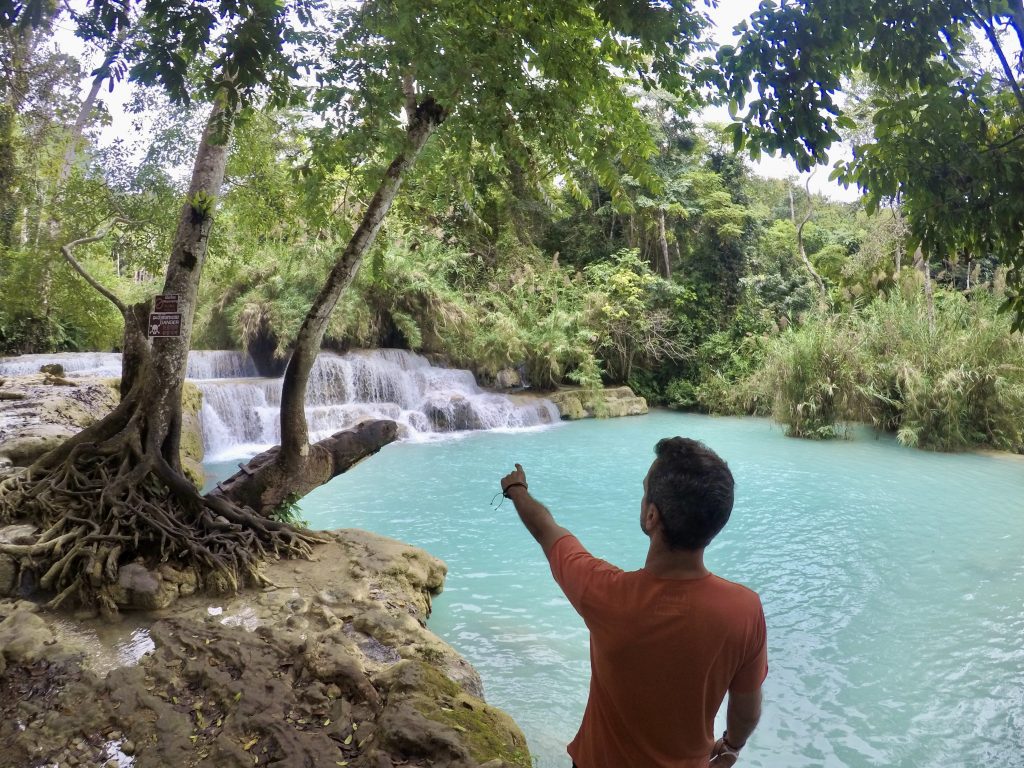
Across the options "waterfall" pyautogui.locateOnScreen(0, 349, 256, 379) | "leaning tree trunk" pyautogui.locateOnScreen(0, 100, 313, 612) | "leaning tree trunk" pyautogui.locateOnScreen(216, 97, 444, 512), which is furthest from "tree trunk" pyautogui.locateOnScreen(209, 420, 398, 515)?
"waterfall" pyautogui.locateOnScreen(0, 349, 256, 379)

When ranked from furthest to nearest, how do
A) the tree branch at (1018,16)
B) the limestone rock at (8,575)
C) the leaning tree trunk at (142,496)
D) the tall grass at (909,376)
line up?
the tall grass at (909,376)
the leaning tree trunk at (142,496)
the limestone rock at (8,575)
the tree branch at (1018,16)

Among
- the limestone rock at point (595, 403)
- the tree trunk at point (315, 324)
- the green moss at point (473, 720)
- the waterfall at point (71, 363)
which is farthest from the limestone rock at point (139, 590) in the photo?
the limestone rock at point (595, 403)

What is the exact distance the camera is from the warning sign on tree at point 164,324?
5203mm

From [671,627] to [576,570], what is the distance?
258mm

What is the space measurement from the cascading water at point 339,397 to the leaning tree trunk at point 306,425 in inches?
298

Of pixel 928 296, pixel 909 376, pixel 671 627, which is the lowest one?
pixel 671 627

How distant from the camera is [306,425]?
5.61 meters

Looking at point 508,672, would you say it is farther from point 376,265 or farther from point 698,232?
point 698,232

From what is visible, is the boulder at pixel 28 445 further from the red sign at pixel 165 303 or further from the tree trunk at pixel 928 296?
the tree trunk at pixel 928 296

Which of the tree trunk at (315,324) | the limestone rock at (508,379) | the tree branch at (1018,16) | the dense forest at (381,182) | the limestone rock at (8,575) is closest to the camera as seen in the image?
the tree branch at (1018,16)

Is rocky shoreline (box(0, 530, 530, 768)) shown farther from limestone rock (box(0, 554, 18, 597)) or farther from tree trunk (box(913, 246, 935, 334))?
tree trunk (box(913, 246, 935, 334))

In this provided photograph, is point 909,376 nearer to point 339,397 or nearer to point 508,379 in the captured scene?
point 508,379

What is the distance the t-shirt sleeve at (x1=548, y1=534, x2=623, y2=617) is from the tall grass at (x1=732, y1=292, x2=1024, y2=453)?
14210 mm

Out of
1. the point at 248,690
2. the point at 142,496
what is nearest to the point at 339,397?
the point at 142,496
